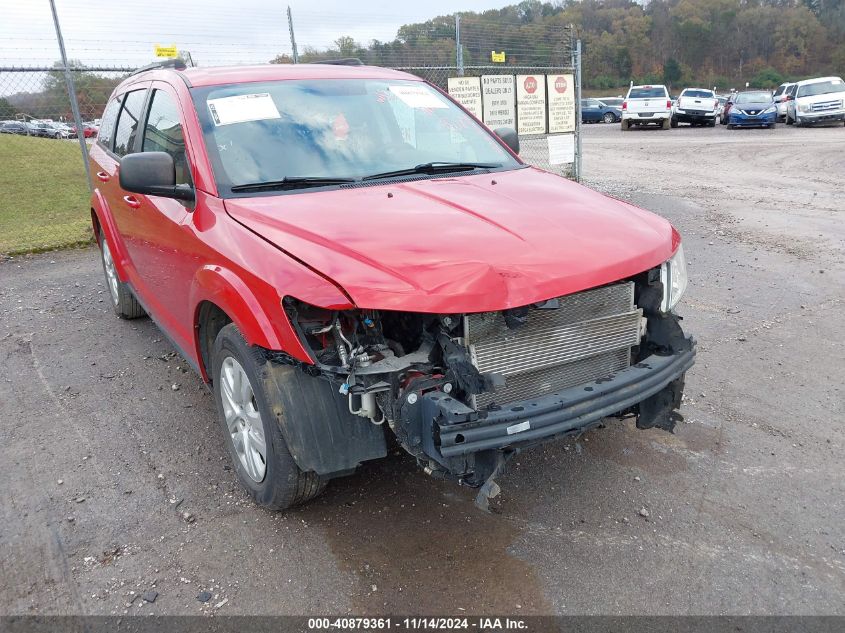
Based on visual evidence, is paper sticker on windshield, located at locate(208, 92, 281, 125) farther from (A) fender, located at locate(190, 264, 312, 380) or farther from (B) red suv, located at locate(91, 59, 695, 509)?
(A) fender, located at locate(190, 264, 312, 380)

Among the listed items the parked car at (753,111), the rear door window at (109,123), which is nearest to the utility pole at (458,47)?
the rear door window at (109,123)

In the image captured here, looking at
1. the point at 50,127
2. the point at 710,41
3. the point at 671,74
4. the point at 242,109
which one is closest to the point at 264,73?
the point at 242,109

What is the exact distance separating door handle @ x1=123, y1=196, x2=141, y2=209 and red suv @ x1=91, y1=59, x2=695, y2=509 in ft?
1.09

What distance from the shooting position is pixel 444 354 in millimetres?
2527

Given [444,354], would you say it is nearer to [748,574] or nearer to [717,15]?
[748,574]

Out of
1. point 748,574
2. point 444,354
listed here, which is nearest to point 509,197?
point 444,354

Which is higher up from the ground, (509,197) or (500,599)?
(509,197)

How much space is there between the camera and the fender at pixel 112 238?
4938 mm

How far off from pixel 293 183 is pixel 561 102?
31.0 feet

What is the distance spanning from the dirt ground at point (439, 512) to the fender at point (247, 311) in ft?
3.00

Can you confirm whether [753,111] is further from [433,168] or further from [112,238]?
[112,238]

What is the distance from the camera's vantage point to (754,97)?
2636 cm

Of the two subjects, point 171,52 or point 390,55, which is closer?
point 171,52

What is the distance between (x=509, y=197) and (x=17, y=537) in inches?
105
